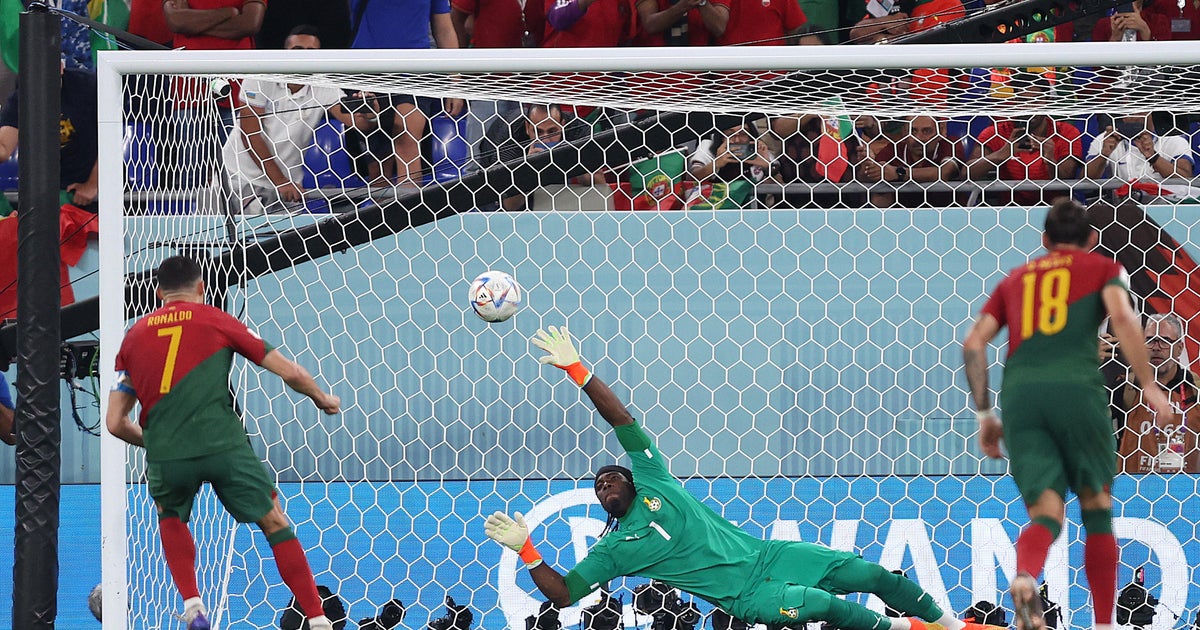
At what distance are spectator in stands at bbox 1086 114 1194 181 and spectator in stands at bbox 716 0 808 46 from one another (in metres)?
1.59

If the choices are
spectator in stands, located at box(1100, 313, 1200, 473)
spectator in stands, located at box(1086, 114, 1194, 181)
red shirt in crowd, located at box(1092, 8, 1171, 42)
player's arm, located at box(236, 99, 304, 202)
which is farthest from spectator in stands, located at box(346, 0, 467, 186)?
red shirt in crowd, located at box(1092, 8, 1171, 42)

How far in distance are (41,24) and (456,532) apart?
2.44 metres

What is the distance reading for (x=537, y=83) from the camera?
547 cm

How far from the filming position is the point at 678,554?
Answer: 17.3 feet

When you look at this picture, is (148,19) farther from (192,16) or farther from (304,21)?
(304,21)

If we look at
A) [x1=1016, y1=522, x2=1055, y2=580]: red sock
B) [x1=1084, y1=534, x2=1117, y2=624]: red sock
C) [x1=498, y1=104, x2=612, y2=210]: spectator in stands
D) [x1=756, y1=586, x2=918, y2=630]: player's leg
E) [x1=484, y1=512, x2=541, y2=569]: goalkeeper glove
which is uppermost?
[x1=498, y1=104, x2=612, y2=210]: spectator in stands

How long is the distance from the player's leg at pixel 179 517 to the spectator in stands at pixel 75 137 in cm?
245

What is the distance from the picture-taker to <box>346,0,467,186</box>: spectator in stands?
643cm

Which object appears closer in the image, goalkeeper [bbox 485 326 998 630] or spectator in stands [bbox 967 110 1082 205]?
goalkeeper [bbox 485 326 998 630]

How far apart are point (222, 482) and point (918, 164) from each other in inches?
139

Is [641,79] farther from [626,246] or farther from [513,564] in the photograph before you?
[513,564]

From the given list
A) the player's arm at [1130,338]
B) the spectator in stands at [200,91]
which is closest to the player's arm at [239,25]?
the spectator in stands at [200,91]

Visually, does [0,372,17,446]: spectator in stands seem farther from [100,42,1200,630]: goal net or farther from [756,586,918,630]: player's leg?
[756,586,918,630]: player's leg

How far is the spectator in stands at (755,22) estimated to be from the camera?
7.07m
